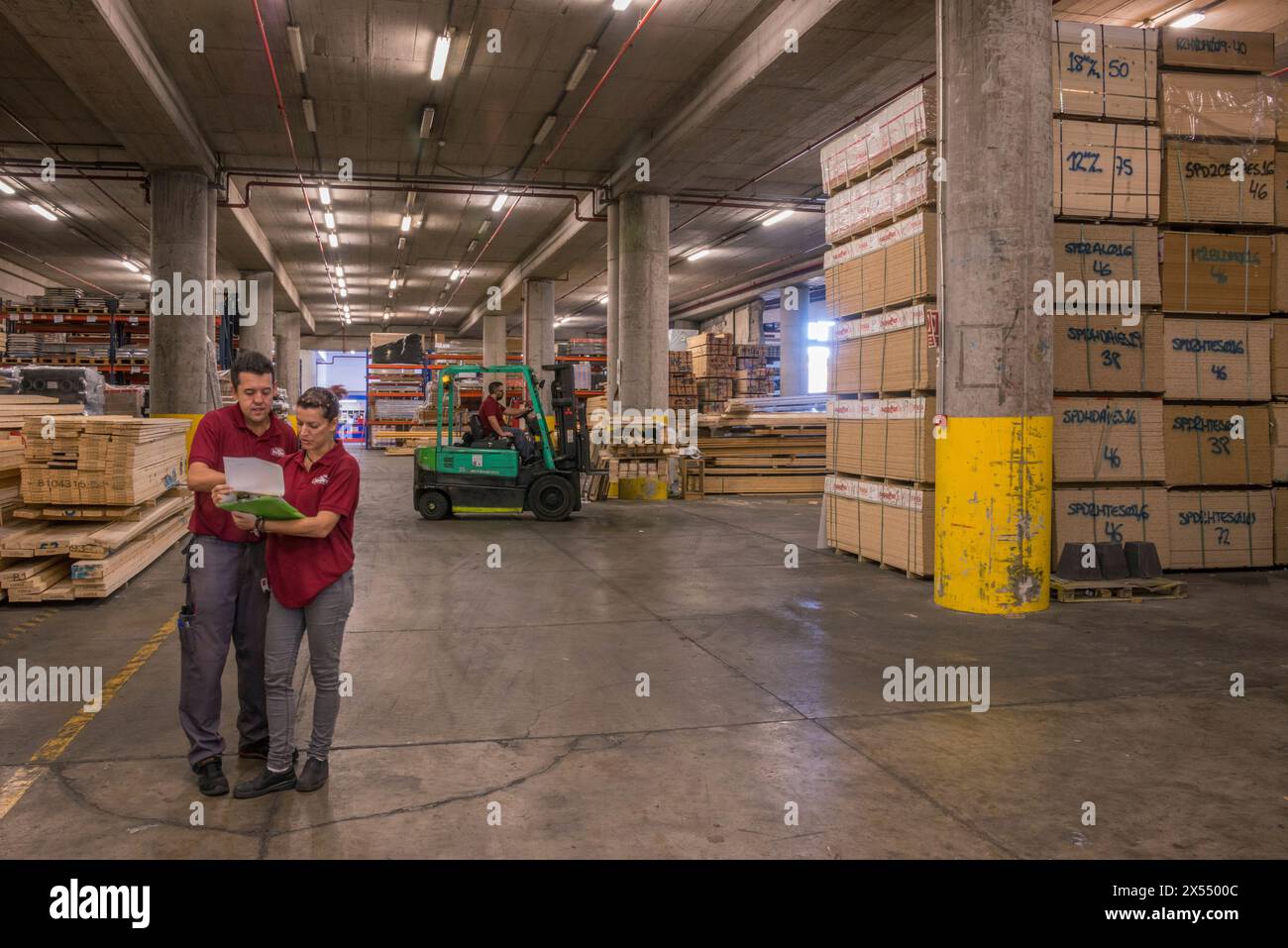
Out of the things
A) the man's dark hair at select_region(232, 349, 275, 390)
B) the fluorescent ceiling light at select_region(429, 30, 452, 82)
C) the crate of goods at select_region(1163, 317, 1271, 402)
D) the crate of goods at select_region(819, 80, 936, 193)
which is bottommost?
the man's dark hair at select_region(232, 349, 275, 390)

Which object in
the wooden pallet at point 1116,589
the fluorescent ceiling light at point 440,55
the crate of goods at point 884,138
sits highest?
the fluorescent ceiling light at point 440,55

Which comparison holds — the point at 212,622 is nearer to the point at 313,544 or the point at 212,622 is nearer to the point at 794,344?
the point at 313,544

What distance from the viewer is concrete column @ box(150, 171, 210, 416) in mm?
16141

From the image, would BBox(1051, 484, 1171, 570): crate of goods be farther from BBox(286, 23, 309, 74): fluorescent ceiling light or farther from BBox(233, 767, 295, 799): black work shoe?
BBox(286, 23, 309, 74): fluorescent ceiling light

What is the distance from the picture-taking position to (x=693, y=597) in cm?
805

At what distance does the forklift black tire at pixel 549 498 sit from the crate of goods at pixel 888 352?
5009mm

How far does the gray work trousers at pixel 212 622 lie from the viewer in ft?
12.7

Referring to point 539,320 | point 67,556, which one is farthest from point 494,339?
point 67,556

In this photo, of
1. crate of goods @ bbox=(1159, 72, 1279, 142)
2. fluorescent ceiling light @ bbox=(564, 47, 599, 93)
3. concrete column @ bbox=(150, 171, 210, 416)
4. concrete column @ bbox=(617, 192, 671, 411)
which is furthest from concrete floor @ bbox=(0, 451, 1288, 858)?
concrete column @ bbox=(617, 192, 671, 411)

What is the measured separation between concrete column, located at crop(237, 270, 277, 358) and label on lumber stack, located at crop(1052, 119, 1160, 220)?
2554 cm

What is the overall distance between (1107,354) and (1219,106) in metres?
2.86

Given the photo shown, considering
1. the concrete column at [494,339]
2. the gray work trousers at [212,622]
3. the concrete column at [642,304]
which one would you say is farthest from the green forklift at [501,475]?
the concrete column at [494,339]

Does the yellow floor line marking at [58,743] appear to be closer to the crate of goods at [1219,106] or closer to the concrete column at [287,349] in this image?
the crate of goods at [1219,106]
